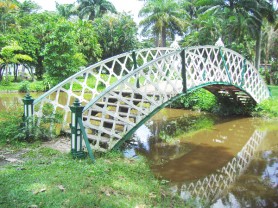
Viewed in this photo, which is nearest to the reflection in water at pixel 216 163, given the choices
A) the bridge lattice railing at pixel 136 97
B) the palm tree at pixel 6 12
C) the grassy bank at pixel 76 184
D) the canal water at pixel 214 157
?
the canal water at pixel 214 157

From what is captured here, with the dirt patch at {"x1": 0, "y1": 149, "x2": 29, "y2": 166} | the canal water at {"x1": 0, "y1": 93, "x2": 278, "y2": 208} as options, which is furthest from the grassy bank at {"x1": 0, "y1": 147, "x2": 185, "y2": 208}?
the canal water at {"x1": 0, "y1": 93, "x2": 278, "y2": 208}

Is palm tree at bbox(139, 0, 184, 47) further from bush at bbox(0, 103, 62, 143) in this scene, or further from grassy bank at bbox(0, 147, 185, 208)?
grassy bank at bbox(0, 147, 185, 208)

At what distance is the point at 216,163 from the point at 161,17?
24326mm

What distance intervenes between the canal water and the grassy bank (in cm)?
82

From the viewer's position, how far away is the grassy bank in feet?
14.5

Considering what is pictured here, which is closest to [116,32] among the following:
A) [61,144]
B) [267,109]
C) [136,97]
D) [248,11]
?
[248,11]

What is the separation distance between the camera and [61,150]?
6844 mm

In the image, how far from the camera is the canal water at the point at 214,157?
6.27m

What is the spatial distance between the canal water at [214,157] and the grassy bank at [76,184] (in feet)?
2.68

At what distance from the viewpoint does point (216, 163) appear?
27.2ft

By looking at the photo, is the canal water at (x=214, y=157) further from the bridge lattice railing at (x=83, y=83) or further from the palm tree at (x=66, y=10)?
the palm tree at (x=66, y=10)

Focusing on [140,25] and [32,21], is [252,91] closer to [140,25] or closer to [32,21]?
[140,25]

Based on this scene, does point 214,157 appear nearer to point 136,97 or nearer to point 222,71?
point 136,97

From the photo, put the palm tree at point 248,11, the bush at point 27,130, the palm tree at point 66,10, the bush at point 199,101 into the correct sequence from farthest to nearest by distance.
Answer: the palm tree at point 66,10 → the palm tree at point 248,11 → the bush at point 199,101 → the bush at point 27,130
